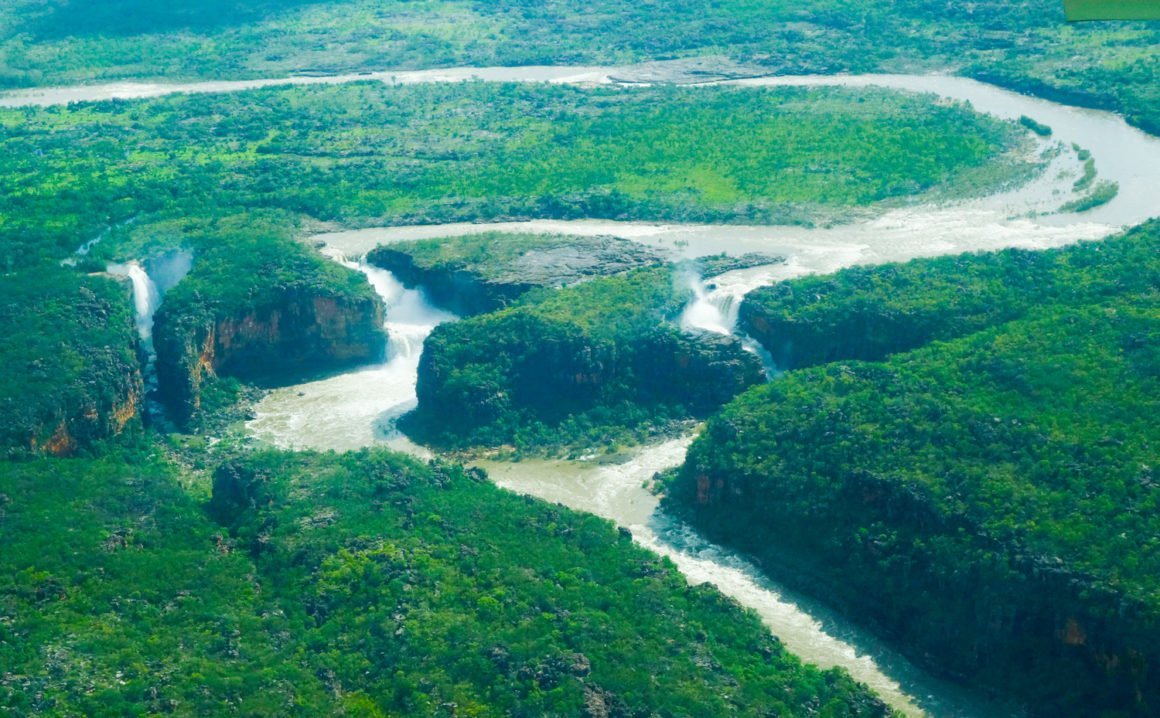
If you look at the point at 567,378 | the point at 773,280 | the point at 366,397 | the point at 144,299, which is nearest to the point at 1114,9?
the point at 567,378

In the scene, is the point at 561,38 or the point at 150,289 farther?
the point at 561,38

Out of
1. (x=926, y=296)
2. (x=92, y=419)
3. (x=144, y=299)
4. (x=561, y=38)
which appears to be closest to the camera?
(x=92, y=419)

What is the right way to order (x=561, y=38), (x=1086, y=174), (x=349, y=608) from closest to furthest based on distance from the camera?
(x=349, y=608)
(x=1086, y=174)
(x=561, y=38)

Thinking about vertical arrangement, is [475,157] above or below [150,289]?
below

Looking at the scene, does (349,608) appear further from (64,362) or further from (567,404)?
(64,362)

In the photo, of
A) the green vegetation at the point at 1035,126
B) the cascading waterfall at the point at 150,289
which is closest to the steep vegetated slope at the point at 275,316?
the cascading waterfall at the point at 150,289

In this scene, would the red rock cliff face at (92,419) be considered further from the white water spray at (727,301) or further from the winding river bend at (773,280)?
the white water spray at (727,301)
